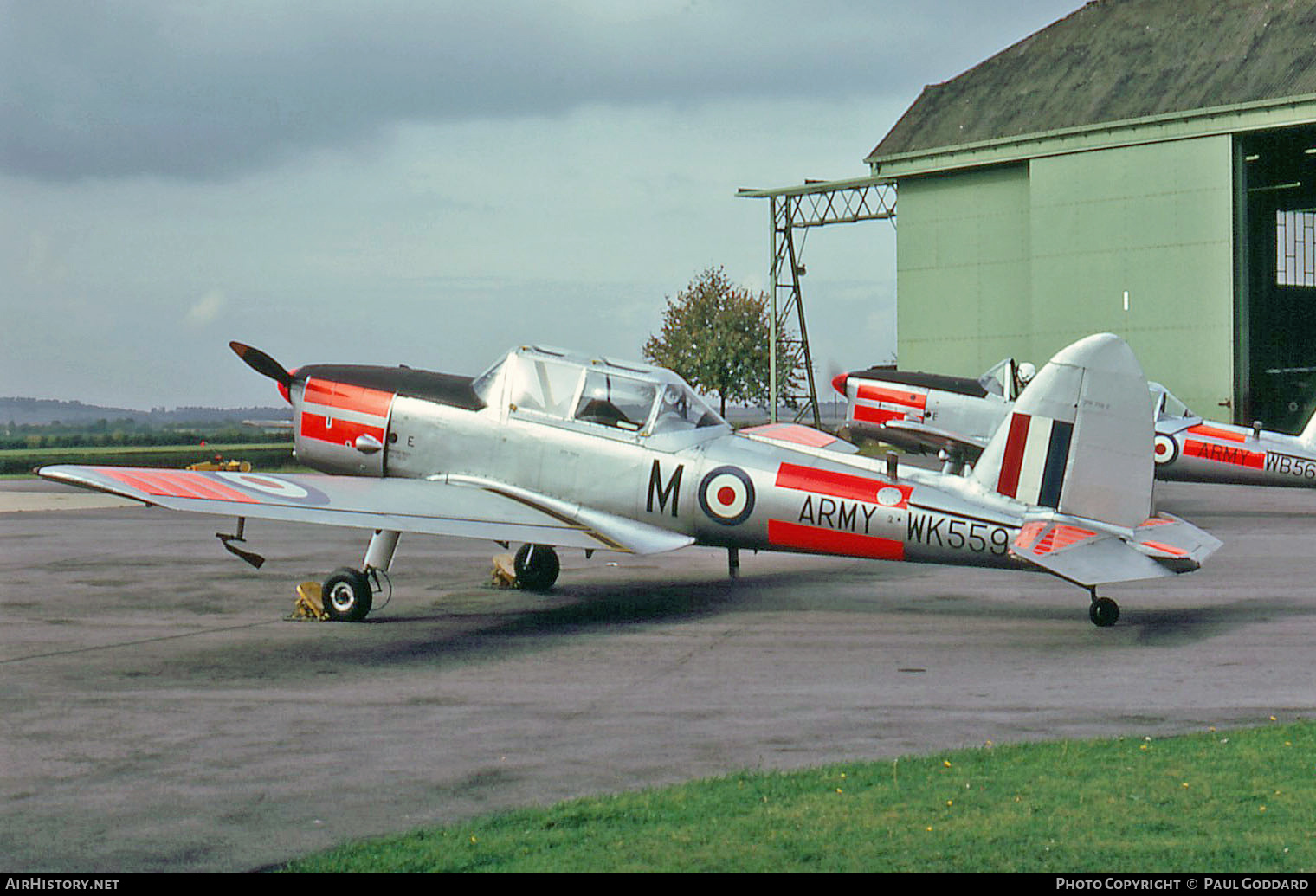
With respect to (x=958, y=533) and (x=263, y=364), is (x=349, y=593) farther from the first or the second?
(x=958, y=533)

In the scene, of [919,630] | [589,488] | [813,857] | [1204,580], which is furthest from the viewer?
[1204,580]

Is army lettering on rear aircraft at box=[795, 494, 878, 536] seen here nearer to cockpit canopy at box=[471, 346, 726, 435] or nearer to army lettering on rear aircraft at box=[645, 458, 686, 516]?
army lettering on rear aircraft at box=[645, 458, 686, 516]

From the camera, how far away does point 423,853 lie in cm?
555

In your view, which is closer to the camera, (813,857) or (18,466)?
(813,857)

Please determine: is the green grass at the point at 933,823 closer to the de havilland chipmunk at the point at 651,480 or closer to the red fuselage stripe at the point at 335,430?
the de havilland chipmunk at the point at 651,480

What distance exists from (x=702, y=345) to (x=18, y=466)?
36510mm

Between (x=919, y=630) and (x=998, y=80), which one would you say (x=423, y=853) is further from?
(x=998, y=80)

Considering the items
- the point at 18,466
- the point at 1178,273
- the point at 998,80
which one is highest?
the point at 998,80

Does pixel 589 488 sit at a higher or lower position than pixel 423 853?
higher

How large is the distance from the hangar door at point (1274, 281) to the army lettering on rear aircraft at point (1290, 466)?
13860 millimetres

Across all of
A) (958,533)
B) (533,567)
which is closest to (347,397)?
(533,567)

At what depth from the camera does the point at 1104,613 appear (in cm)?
1137

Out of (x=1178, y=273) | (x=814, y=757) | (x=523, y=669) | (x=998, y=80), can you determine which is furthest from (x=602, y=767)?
(x=998, y=80)

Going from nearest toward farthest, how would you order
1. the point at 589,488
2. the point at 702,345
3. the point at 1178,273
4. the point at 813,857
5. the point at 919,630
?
the point at 813,857
the point at 919,630
the point at 589,488
the point at 1178,273
the point at 702,345
